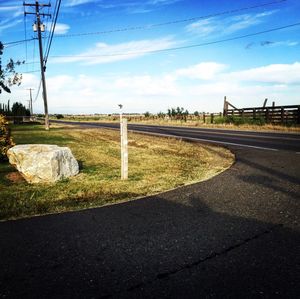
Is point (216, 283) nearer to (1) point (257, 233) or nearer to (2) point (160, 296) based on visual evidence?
(2) point (160, 296)

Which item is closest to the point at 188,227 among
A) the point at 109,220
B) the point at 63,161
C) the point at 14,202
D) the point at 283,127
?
the point at 109,220

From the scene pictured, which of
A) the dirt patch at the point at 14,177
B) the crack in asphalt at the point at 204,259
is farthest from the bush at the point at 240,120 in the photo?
the crack in asphalt at the point at 204,259

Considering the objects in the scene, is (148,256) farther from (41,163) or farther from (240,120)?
(240,120)

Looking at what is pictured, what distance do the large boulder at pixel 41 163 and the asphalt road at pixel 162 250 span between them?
267 cm

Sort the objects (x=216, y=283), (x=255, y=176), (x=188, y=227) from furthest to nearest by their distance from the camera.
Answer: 1. (x=255, y=176)
2. (x=188, y=227)
3. (x=216, y=283)

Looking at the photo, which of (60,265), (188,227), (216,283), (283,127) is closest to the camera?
(216,283)

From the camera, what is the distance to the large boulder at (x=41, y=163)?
6.43 metres

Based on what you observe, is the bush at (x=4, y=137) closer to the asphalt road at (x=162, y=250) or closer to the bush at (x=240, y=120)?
the asphalt road at (x=162, y=250)

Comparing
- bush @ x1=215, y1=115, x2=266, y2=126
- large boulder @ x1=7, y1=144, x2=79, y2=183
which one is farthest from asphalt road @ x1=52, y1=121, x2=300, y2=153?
large boulder @ x1=7, y1=144, x2=79, y2=183

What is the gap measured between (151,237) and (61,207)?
1932mm

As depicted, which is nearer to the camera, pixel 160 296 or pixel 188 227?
pixel 160 296

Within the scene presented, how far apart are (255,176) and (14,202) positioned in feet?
15.9

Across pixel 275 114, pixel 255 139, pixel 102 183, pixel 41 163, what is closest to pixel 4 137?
pixel 41 163

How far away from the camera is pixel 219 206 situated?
4.18 meters
